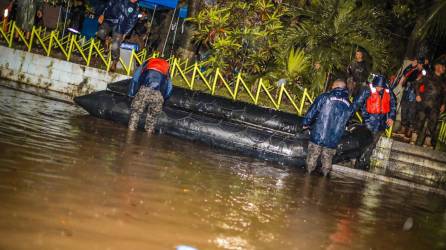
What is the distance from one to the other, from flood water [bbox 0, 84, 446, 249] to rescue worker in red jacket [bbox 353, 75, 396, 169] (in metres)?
1.92

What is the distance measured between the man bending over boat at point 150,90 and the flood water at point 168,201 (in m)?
1.06

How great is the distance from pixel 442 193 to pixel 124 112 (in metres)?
6.86

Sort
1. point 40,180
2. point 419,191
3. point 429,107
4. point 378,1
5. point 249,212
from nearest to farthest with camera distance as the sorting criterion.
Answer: point 40,180, point 249,212, point 419,191, point 429,107, point 378,1

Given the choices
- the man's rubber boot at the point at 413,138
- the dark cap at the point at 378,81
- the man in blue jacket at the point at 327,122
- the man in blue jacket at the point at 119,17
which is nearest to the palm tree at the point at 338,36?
the man's rubber boot at the point at 413,138

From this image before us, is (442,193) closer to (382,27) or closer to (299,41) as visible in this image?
(299,41)

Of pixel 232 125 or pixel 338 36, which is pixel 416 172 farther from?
pixel 338 36

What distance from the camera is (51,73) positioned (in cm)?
1248

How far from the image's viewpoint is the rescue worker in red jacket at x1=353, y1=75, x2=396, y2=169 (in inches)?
363

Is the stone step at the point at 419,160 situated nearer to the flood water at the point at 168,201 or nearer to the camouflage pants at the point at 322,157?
the flood water at the point at 168,201

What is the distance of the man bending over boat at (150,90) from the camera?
Answer: 880 centimetres

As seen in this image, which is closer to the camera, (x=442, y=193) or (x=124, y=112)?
(x=442, y=193)

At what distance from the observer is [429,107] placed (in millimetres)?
10703

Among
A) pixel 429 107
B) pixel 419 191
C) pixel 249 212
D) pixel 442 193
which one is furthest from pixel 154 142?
pixel 429 107

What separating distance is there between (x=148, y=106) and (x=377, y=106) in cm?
495
